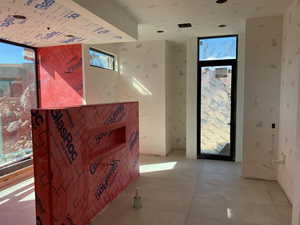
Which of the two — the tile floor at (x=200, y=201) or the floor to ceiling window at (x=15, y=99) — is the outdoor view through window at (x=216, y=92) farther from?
the floor to ceiling window at (x=15, y=99)

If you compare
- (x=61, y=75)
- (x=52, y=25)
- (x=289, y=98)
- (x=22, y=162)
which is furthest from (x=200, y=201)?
(x=61, y=75)

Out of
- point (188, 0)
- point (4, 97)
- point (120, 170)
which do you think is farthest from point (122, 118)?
point (4, 97)

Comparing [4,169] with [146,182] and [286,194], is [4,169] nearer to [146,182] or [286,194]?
[146,182]

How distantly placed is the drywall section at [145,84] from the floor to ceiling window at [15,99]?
1.60 metres

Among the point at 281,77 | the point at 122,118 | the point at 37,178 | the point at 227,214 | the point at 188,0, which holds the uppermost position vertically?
the point at 188,0

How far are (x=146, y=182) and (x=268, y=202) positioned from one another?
1.88 m

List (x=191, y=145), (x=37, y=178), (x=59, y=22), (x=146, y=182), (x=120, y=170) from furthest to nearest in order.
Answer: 1. (x=191, y=145)
2. (x=146, y=182)
3. (x=120, y=170)
4. (x=59, y=22)
5. (x=37, y=178)

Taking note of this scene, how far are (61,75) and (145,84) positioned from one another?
198cm

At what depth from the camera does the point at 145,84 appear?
5.42 metres

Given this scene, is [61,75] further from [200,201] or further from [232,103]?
[232,103]

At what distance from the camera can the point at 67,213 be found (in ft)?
Result: 7.29

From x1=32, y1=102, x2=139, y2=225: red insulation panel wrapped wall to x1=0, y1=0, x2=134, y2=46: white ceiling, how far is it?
1.14 m

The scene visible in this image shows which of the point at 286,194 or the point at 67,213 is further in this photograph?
the point at 286,194

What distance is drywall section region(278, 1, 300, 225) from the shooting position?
283 centimetres
